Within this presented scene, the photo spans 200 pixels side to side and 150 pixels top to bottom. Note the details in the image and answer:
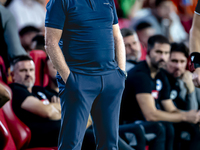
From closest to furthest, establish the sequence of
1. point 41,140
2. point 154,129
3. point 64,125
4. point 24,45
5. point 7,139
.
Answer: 1. point 64,125
2. point 7,139
3. point 41,140
4. point 154,129
5. point 24,45

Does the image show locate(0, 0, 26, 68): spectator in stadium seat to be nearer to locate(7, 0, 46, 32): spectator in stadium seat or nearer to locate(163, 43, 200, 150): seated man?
locate(7, 0, 46, 32): spectator in stadium seat

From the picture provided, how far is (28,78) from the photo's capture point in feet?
7.82

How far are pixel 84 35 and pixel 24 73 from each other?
904mm

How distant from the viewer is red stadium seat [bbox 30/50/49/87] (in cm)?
264

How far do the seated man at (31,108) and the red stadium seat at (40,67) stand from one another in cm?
24

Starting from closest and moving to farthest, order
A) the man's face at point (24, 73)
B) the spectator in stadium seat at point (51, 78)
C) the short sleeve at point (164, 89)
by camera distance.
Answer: the man's face at point (24, 73) < the spectator in stadium seat at point (51, 78) < the short sleeve at point (164, 89)

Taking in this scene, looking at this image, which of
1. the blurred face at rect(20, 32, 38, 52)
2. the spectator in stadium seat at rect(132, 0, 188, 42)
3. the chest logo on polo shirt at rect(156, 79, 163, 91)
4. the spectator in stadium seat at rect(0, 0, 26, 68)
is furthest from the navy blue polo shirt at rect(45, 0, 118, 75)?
the spectator in stadium seat at rect(132, 0, 188, 42)

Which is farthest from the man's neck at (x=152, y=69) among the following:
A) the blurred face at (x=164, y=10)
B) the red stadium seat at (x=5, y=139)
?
the blurred face at (x=164, y=10)

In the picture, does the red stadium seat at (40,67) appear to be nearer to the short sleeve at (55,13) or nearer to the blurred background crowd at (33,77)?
the blurred background crowd at (33,77)

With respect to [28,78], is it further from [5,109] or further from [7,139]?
[7,139]

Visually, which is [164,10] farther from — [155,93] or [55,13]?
[55,13]

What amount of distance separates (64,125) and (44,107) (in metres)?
0.75

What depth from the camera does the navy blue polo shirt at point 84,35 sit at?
5.26 feet

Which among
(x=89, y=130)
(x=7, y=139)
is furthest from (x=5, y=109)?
(x=89, y=130)
